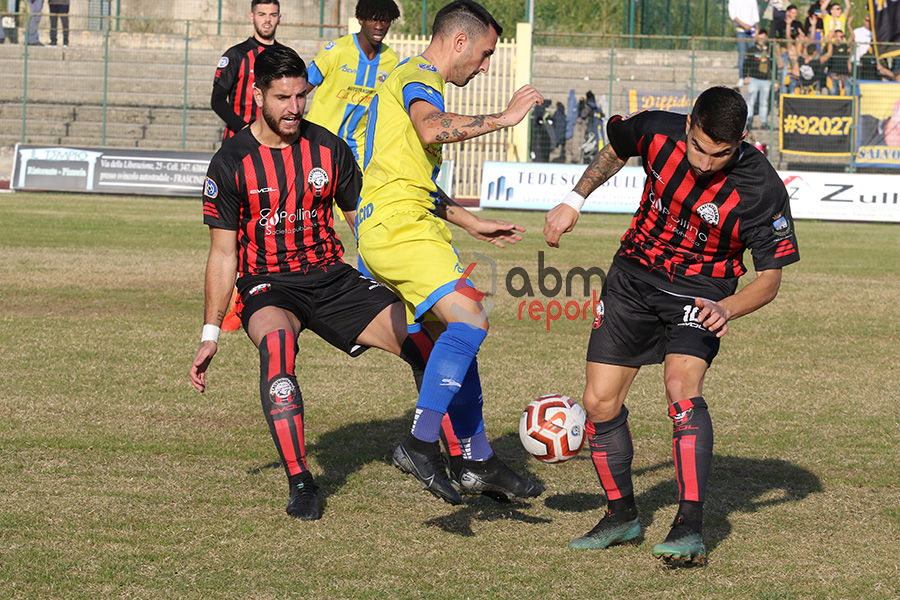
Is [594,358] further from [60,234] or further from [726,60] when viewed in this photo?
[726,60]

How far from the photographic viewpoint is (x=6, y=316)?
9648 millimetres

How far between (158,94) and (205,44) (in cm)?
319

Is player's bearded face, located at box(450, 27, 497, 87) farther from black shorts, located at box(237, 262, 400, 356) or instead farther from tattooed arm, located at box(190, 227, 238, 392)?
tattooed arm, located at box(190, 227, 238, 392)

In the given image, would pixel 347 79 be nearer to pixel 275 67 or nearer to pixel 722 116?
pixel 275 67

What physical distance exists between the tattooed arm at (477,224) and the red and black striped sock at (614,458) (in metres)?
0.97

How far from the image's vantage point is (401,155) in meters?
4.95

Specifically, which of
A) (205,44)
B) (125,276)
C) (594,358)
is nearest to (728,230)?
(594,358)

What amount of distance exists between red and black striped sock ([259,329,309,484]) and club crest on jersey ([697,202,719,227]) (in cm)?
198

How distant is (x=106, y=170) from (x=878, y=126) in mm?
18716

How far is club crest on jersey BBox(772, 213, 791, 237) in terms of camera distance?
177 inches

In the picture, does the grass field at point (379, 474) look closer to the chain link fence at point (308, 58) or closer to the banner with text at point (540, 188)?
the banner with text at point (540, 188)

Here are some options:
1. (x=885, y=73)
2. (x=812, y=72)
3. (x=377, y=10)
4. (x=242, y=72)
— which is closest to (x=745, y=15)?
(x=812, y=72)

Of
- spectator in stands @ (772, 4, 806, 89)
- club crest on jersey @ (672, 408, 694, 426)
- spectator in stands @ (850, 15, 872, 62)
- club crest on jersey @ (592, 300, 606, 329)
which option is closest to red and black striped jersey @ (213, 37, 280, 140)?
club crest on jersey @ (592, 300, 606, 329)

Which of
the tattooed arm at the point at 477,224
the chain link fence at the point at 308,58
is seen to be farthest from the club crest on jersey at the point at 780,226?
the chain link fence at the point at 308,58
